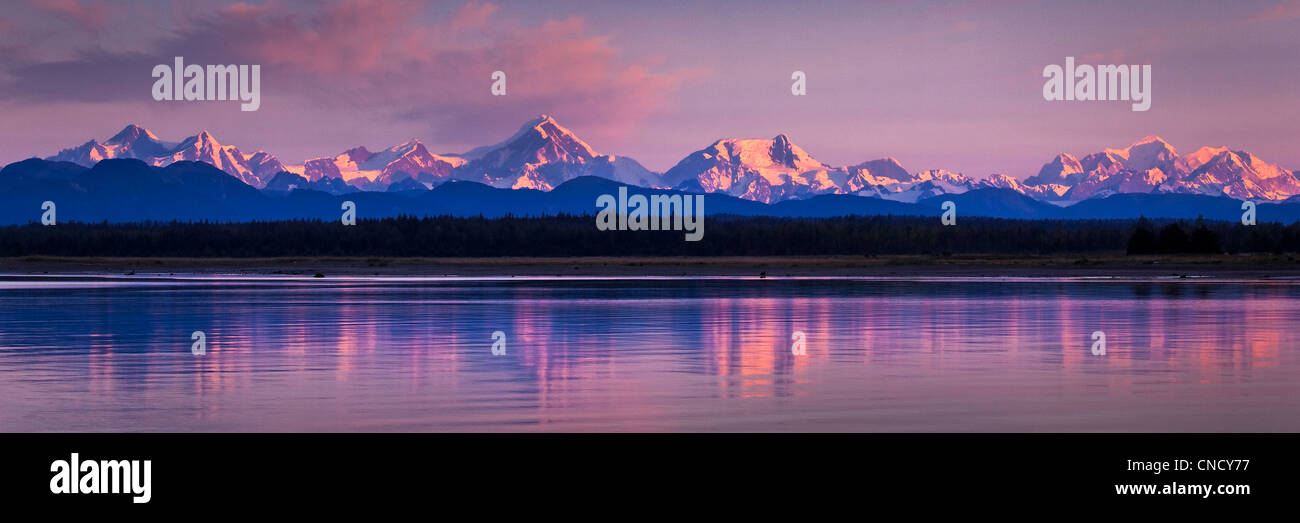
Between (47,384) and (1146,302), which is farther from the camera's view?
(1146,302)

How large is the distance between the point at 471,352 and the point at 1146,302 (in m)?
35.0

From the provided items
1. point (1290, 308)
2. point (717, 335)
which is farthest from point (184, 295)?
point (1290, 308)

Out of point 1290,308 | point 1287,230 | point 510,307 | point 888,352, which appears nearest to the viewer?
point 888,352

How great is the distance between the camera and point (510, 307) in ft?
167

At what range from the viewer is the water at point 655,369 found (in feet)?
61.8

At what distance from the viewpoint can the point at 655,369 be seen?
25719mm

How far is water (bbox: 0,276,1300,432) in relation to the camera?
18.8 meters
